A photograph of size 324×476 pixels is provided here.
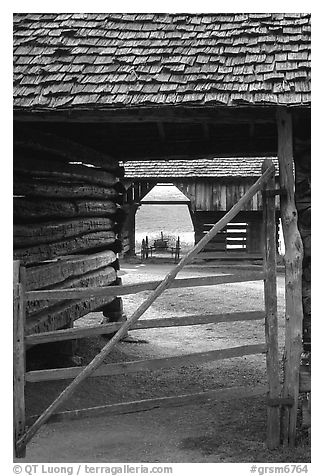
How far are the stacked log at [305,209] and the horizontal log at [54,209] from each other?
2.99 meters

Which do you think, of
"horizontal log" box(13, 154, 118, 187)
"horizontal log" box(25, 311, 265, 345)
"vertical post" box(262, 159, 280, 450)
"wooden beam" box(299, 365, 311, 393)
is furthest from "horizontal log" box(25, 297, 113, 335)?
"wooden beam" box(299, 365, 311, 393)

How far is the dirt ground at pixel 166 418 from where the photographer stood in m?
5.63

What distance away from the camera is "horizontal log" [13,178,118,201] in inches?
270

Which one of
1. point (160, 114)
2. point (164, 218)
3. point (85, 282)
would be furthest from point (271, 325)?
point (164, 218)

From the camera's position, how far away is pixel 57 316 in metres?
7.65

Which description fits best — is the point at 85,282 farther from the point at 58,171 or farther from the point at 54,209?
the point at 58,171

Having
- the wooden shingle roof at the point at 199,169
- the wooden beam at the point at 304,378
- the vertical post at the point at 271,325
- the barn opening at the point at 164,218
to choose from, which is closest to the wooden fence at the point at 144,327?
Result: the vertical post at the point at 271,325

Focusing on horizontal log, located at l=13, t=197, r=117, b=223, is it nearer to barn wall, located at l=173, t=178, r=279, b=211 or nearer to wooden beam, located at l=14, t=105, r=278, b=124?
wooden beam, located at l=14, t=105, r=278, b=124

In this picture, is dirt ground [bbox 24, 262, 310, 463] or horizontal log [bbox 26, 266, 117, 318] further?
horizontal log [bbox 26, 266, 117, 318]

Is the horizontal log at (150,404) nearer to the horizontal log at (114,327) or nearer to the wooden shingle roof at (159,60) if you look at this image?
the horizontal log at (114,327)

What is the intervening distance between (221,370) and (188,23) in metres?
4.90

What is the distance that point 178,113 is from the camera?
5.62 metres

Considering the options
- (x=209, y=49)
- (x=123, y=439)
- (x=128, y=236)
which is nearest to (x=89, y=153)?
(x=209, y=49)

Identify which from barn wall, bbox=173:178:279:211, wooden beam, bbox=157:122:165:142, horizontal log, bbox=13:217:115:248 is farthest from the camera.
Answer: barn wall, bbox=173:178:279:211
